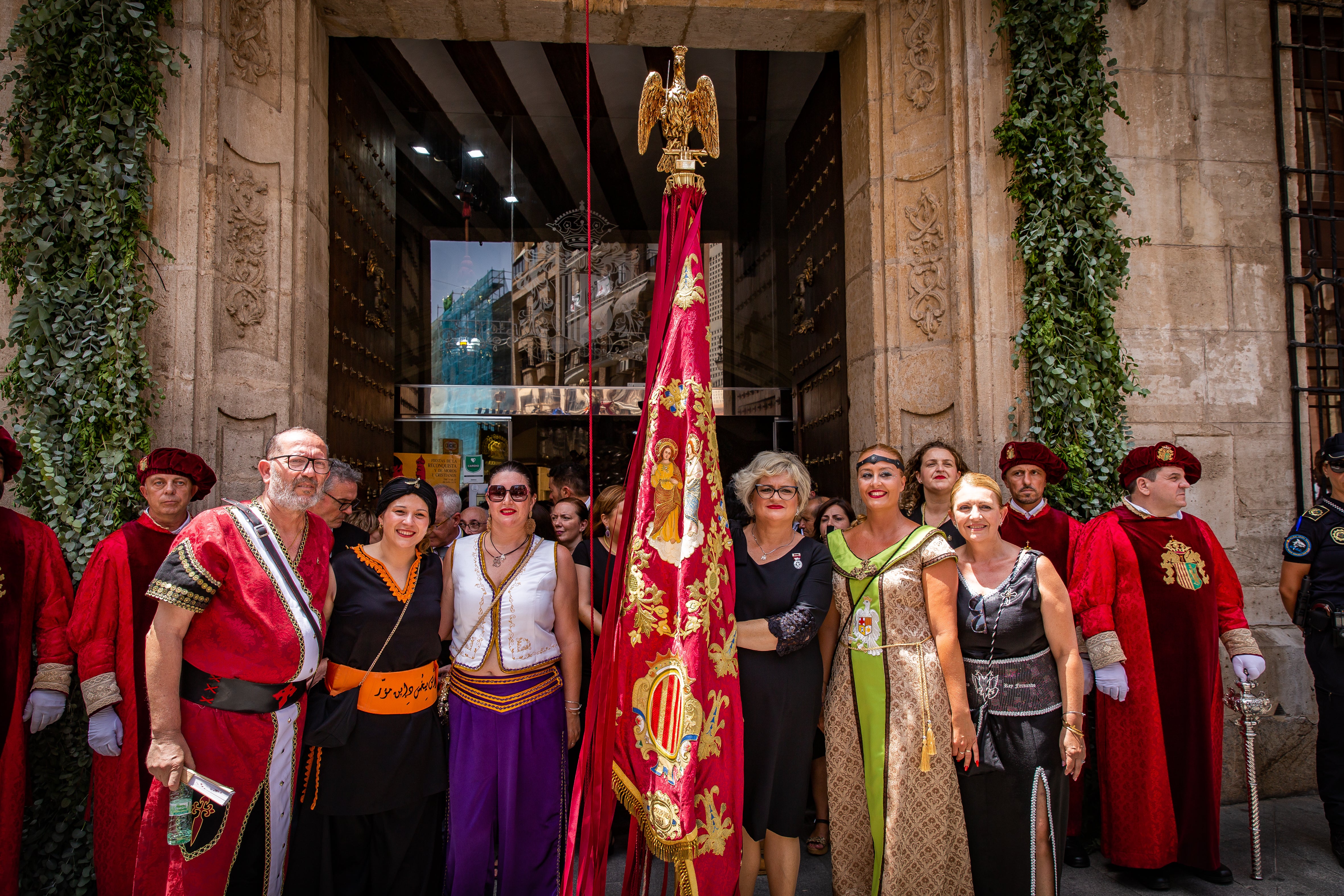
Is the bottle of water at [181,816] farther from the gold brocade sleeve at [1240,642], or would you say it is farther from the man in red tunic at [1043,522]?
the gold brocade sleeve at [1240,642]

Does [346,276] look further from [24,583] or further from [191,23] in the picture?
[24,583]

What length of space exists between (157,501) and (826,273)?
4331mm

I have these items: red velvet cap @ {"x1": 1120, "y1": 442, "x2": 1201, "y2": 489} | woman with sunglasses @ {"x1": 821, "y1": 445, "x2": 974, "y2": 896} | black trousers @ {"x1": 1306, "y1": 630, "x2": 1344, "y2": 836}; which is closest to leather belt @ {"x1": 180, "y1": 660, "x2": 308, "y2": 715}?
woman with sunglasses @ {"x1": 821, "y1": 445, "x2": 974, "y2": 896}

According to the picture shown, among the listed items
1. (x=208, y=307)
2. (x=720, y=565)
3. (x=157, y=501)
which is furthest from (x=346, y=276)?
(x=720, y=565)

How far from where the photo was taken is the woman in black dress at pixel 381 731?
2742 mm

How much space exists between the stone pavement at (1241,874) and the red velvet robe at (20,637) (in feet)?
7.76

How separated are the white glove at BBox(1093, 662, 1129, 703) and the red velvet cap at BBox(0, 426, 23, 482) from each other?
4573 mm

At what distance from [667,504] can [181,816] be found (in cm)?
182

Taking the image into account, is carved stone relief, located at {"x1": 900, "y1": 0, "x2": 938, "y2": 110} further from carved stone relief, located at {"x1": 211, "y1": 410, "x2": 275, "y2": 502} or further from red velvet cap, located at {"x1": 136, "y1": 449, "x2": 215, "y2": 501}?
red velvet cap, located at {"x1": 136, "y1": 449, "x2": 215, "y2": 501}

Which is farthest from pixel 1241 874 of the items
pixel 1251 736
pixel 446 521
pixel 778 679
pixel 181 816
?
pixel 181 816

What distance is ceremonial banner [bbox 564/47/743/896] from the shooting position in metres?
2.38

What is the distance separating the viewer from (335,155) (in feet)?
16.0

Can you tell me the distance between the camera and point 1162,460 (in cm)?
351

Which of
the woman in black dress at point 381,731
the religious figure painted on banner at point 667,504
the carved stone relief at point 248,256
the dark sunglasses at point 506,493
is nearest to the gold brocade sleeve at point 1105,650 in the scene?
the religious figure painted on banner at point 667,504
